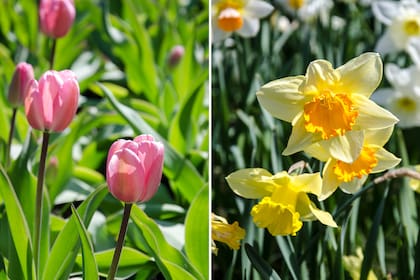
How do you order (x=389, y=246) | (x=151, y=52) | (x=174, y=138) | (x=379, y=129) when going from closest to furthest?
(x=379, y=129) → (x=389, y=246) → (x=174, y=138) → (x=151, y=52)

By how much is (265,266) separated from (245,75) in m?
1.00

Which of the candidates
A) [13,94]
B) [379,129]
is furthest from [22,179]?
[379,129]

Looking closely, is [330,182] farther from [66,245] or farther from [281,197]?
[66,245]

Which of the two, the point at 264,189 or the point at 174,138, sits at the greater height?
the point at 264,189

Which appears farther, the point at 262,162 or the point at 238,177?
the point at 262,162

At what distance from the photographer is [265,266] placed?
3.50 feet

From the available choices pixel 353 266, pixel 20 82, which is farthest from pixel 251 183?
pixel 20 82

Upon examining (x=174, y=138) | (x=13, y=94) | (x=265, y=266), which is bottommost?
(x=174, y=138)

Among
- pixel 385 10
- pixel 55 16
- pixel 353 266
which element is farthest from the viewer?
pixel 385 10

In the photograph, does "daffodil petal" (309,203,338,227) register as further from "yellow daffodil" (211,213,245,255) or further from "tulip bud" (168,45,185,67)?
"tulip bud" (168,45,185,67)

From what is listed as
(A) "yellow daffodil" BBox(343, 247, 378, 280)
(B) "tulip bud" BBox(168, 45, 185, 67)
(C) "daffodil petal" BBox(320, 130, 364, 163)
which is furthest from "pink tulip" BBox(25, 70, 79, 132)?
(B) "tulip bud" BBox(168, 45, 185, 67)

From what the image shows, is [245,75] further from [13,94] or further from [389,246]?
[13,94]

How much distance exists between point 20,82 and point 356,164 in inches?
25.4

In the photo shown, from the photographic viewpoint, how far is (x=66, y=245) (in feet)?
3.79
